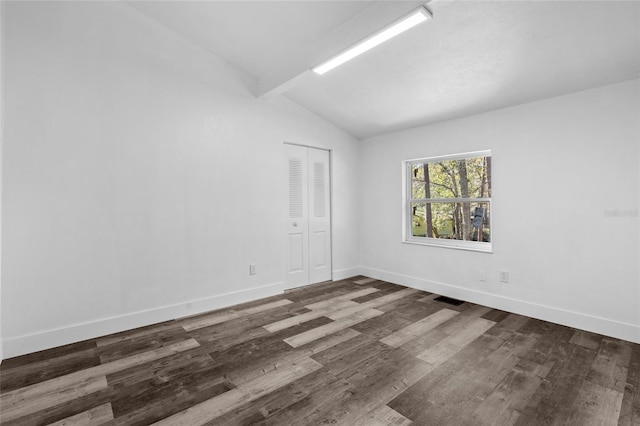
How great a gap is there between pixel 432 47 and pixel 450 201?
223cm

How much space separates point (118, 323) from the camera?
3059mm

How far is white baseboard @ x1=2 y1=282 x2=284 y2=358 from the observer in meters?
2.62

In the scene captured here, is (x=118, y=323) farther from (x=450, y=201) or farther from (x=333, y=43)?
(x=450, y=201)

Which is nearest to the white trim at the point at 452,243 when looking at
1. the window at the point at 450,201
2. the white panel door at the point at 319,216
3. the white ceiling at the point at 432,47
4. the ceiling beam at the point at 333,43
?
the window at the point at 450,201

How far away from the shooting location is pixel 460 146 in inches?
159

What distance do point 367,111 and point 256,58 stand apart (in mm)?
1661

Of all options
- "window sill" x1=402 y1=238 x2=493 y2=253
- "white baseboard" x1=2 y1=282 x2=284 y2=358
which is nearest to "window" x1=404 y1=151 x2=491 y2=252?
"window sill" x1=402 y1=238 x2=493 y2=253

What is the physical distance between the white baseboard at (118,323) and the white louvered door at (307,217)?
0.74 metres

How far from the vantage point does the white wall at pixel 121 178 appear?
2654 millimetres

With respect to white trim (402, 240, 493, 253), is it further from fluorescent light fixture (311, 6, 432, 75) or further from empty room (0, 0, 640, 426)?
fluorescent light fixture (311, 6, 432, 75)

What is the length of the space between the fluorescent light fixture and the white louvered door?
1670 millimetres

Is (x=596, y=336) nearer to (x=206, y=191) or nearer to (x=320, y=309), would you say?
(x=320, y=309)

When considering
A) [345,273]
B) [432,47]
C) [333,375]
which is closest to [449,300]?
[345,273]

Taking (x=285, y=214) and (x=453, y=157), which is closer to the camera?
(x=453, y=157)
